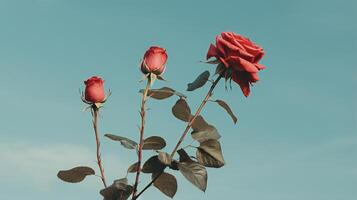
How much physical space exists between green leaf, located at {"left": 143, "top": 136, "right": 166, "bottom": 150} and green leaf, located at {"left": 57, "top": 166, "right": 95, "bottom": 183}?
457 mm

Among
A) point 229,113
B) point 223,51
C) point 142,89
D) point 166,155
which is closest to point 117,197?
point 166,155

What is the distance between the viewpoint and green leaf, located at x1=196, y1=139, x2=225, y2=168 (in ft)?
11.0

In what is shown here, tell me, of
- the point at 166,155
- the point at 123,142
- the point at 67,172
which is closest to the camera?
the point at 166,155

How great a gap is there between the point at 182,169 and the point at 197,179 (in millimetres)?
116

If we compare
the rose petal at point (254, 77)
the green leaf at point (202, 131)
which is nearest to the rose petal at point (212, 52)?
the rose petal at point (254, 77)

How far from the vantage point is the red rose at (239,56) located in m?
3.38

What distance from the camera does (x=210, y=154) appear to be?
11.0 feet

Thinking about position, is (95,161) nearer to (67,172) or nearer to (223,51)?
(67,172)

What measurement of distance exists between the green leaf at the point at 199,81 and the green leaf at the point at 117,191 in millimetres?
783

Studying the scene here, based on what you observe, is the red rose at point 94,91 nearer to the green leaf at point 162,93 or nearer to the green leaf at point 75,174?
the green leaf at point 162,93

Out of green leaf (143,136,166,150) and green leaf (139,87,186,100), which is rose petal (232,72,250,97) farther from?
green leaf (143,136,166,150)

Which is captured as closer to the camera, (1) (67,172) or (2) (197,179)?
(2) (197,179)

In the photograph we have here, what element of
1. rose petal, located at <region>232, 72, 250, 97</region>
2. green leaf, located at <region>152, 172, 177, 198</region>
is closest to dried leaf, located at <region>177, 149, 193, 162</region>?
green leaf, located at <region>152, 172, 177, 198</region>

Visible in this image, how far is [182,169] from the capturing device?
3260mm
